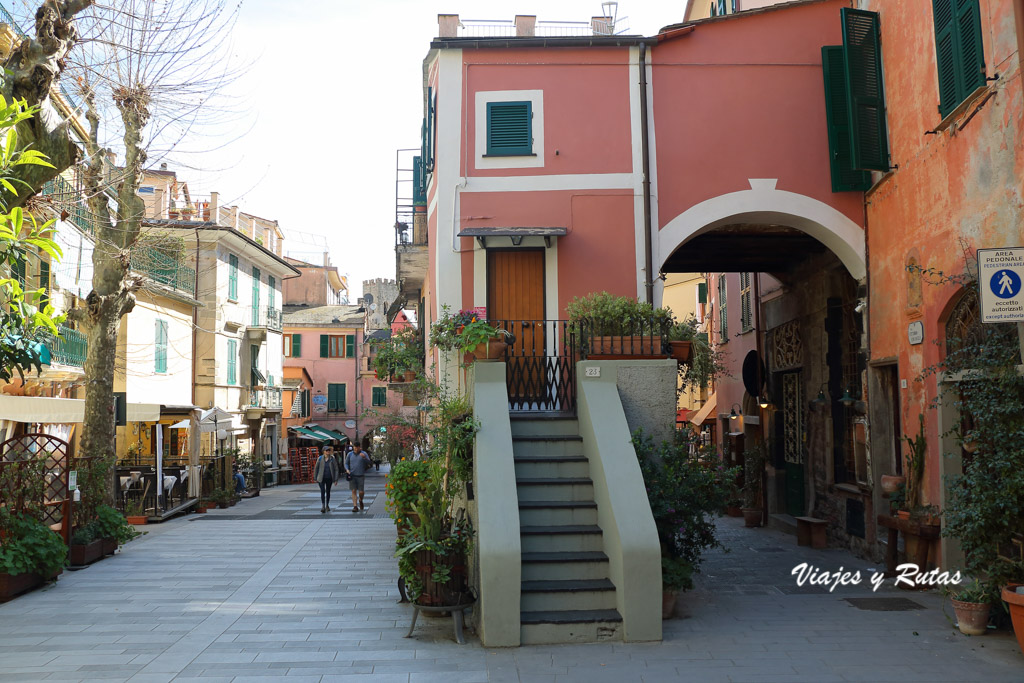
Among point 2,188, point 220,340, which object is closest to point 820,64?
point 2,188

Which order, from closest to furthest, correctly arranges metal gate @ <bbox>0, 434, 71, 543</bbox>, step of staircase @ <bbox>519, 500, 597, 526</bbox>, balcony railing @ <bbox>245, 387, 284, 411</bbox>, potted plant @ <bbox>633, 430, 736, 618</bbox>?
potted plant @ <bbox>633, 430, 736, 618</bbox>, step of staircase @ <bbox>519, 500, 597, 526</bbox>, metal gate @ <bbox>0, 434, 71, 543</bbox>, balcony railing @ <bbox>245, 387, 284, 411</bbox>

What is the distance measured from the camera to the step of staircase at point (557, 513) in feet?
26.9

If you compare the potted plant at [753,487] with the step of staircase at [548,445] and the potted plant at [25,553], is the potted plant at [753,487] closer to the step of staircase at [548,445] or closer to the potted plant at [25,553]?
the step of staircase at [548,445]

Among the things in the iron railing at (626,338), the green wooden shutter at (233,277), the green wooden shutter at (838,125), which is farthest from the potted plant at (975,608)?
the green wooden shutter at (233,277)

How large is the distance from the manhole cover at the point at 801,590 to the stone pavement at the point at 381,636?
23 mm

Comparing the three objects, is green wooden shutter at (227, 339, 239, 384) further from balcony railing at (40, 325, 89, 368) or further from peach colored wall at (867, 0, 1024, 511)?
peach colored wall at (867, 0, 1024, 511)

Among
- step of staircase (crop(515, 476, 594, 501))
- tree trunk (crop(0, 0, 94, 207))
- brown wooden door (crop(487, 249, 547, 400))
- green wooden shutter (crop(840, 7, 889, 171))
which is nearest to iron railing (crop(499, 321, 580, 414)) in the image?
brown wooden door (crop(487, 249, 547, 400))

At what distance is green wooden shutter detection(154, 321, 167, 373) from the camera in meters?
25.7

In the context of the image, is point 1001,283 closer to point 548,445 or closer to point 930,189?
point 930,189

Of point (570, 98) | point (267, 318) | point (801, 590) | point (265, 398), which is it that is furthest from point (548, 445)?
point (267, 318)

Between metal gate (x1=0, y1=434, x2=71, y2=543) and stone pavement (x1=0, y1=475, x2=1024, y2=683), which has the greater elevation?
metal gate (x1=0, y1=434, x2=71, y2=543)

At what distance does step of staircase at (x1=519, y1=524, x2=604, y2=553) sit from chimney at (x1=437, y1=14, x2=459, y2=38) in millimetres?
8666

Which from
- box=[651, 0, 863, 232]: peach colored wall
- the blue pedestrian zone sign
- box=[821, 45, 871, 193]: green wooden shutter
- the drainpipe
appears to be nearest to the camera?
the blue pedestrian zone sign

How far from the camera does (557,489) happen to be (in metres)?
8.55
